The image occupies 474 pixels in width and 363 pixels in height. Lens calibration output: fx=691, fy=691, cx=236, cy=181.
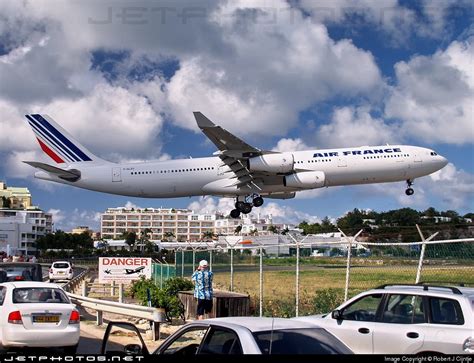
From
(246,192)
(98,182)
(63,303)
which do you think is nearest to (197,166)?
(246,192)

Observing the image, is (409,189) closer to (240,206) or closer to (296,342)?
(240,206)

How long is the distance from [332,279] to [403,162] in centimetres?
1176

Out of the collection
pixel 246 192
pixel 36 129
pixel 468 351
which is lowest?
pixel 468 351

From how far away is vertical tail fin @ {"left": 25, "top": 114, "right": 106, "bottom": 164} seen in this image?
44.3 meters

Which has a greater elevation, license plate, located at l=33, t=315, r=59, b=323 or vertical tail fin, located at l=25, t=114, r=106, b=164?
vertical tail fin, located at l=25, t=114, r=106, b=164

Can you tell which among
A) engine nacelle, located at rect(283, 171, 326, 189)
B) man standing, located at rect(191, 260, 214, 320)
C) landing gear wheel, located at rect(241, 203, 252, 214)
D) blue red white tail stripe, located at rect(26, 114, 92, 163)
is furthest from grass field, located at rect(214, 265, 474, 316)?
blue red white tail stripe, located at rect(26, 114, 92, 163)

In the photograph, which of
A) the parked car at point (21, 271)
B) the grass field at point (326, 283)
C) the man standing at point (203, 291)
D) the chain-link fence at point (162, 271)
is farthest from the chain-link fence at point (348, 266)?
the parked car at point (21, 271)

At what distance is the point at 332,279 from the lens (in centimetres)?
3000

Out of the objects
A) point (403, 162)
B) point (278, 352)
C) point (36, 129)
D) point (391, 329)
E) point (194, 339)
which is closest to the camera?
point (278, 352)

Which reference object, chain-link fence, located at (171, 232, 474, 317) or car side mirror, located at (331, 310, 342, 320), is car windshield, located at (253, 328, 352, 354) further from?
chain-link fence, located at (171, 232, 474, 317)

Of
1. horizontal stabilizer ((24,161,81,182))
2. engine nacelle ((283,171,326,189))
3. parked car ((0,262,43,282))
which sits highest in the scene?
horizontal stabilizer ((24,161,81,182))

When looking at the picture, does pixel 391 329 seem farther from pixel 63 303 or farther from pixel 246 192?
pixel 246 192

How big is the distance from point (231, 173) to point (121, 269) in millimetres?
21440

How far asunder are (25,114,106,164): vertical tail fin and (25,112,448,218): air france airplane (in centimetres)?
6
